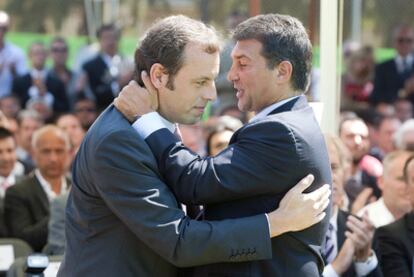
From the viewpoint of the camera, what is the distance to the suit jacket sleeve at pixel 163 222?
3.71 m

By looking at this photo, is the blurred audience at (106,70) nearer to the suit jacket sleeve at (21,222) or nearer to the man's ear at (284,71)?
the suit jacket sleeve at (21,222)

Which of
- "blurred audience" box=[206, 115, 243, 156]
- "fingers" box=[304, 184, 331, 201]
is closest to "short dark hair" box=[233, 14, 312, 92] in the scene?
"fingers" box=[304, 184, 331, 201]

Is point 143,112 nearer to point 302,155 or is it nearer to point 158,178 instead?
point 158,178

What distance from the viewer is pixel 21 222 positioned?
7.89 meters

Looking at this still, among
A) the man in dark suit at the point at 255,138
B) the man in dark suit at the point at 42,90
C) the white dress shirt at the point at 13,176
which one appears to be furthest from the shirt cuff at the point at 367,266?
the man in dark suit at the point at 42,90

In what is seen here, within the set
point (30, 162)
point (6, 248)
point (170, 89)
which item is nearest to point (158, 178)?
point (170, 89)

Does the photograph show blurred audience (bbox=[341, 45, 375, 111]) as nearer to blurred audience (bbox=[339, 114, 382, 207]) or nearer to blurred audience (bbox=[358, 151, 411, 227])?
blurred audience (bbox=[339, 114, 382, 207])

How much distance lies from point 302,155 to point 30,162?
22.8 ft

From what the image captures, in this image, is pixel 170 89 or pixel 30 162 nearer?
pixel 170 89

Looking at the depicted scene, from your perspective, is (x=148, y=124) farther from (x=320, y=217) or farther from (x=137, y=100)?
(x=320, y=217)

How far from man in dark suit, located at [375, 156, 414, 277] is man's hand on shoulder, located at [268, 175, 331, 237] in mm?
2081

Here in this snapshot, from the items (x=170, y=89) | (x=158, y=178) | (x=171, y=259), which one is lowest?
(x=171, y=259)

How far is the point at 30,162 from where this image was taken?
10.4 meters

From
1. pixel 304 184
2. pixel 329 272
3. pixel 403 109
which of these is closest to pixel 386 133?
pixel 403 109
